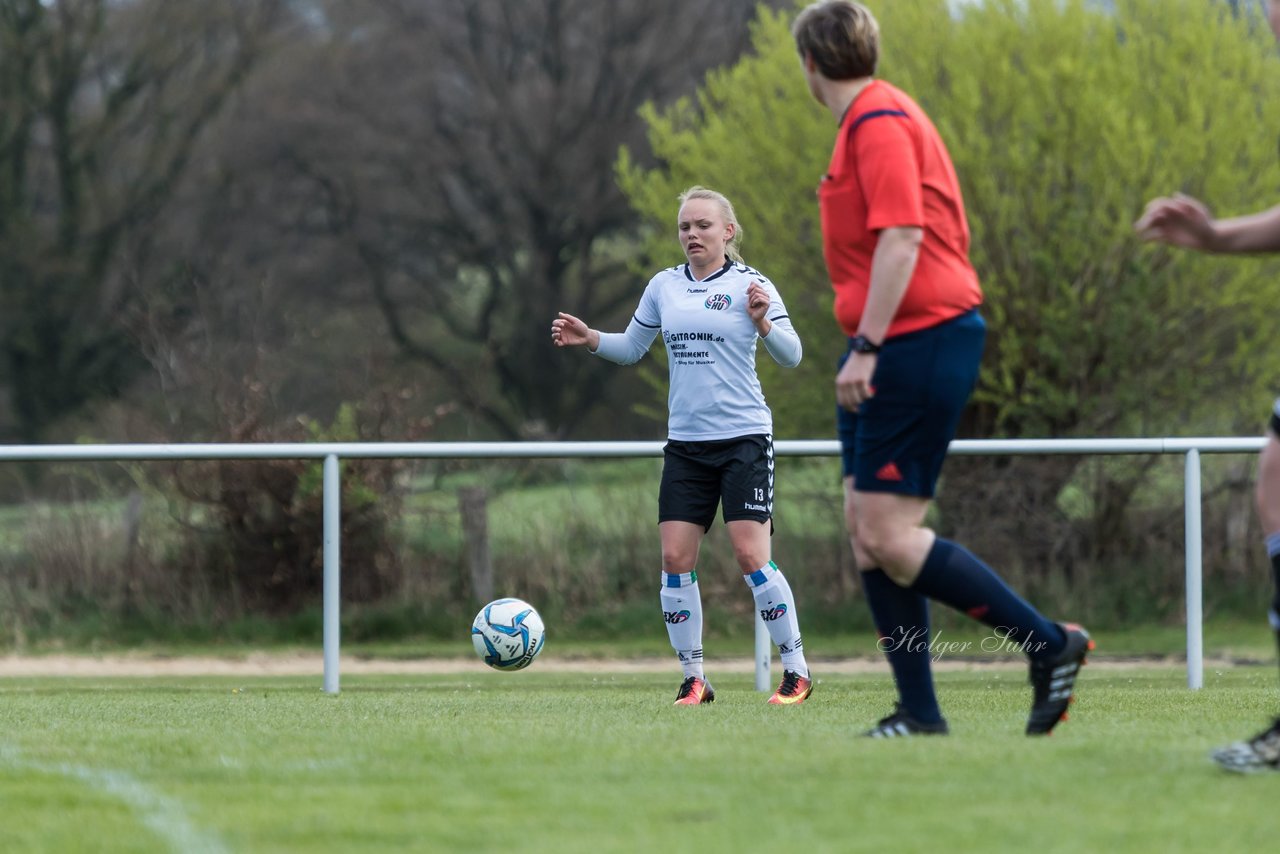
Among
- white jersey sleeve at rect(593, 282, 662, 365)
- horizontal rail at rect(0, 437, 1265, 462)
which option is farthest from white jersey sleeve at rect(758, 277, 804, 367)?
horizontal rail at rect(0, 437, 1265, 462)

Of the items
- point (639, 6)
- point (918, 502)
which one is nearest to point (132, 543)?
point (918, 502)

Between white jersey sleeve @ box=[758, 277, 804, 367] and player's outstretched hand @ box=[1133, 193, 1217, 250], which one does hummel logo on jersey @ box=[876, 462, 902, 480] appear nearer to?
player's outstretched hand @ box=[1133, 193, 1217, 250]

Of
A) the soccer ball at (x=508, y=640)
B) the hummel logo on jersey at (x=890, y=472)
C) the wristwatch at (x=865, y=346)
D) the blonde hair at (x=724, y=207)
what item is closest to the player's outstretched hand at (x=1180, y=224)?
the wristwatch at (x=865, y=346)

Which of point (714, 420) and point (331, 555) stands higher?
point (714, 420)

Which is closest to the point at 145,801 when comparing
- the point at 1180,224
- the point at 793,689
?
the point at 1180,224

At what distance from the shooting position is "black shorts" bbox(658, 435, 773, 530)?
7043 millimetres

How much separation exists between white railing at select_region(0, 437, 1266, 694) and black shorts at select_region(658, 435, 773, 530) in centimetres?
172

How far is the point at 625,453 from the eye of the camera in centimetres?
921

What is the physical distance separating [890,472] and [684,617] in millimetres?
2955

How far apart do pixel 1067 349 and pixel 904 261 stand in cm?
1088

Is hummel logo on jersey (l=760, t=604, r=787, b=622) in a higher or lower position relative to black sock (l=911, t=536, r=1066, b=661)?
lower

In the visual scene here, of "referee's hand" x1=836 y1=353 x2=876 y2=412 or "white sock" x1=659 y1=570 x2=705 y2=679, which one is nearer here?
"referee's hand" x1=836 y1=353 x2=876 y2=412

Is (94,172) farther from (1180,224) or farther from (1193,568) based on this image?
(1180,224)

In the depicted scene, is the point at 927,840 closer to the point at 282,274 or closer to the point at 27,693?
the point at 27,693
